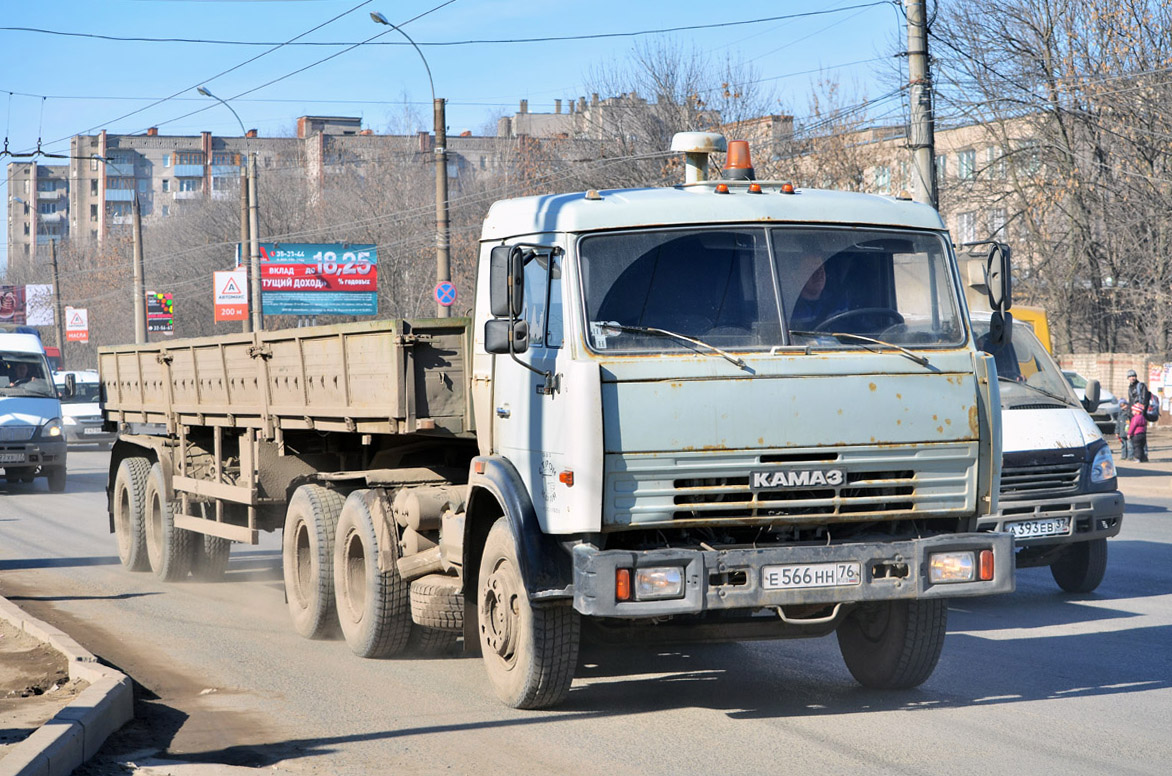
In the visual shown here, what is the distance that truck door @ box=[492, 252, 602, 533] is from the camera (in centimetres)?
582

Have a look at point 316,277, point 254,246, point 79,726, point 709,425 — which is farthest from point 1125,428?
point 316,277

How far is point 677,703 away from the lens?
Result: 6.75m

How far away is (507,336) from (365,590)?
8.18 feet

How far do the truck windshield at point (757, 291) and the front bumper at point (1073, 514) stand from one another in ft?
11.6

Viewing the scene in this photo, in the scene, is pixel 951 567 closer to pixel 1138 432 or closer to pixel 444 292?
pixel 1138 432

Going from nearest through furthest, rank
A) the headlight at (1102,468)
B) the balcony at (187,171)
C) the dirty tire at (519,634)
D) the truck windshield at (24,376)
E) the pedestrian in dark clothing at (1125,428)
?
the dirty tire at (519,634) < the headlight at (1102,468) < the truck windshield at (24,376) < the pedestrian in dark clothing at (1125,428) < the balcony at (187,171)

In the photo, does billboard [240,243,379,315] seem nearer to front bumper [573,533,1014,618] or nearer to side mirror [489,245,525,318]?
side mirror [489,245,525,318]

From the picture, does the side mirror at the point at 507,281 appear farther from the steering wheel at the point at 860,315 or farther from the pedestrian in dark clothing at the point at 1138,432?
the pedestrian in dark clothing at the point at 1138,432

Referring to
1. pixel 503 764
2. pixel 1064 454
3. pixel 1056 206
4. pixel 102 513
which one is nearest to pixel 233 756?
pixel 503 764

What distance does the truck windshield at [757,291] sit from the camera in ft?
20.1

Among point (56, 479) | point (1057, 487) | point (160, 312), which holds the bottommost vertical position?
point (56, 479)

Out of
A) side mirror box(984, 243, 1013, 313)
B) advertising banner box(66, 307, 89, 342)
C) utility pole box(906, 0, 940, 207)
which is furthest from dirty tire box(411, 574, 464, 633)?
advertising banner box(66, 307, 89, 342)

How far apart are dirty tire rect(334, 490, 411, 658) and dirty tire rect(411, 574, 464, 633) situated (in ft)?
1.53

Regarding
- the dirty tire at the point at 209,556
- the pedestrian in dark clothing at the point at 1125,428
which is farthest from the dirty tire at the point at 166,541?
the pedestrian in dark clothing at the point at 1125,428
